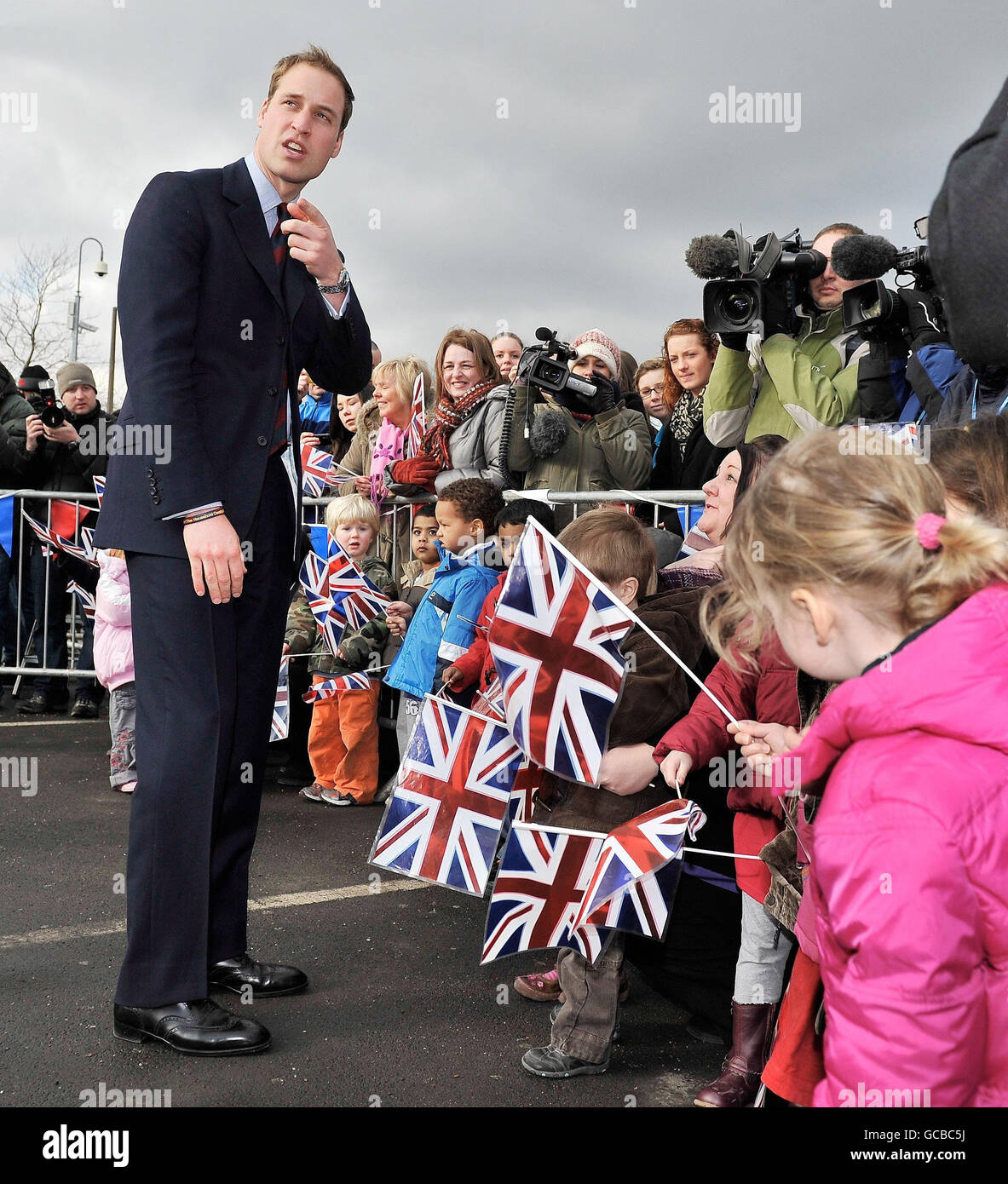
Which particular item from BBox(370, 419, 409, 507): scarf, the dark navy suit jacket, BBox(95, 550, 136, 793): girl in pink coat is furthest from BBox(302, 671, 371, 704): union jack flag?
the dark navy suit jacket

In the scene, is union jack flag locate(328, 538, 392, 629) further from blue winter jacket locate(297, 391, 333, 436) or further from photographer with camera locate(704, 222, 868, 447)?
photographer with camera locate(704, 222, 868, 447)

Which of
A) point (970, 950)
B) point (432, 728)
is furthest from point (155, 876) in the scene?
point (970, 950)

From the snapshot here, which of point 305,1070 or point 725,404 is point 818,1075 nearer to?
point 305,1070

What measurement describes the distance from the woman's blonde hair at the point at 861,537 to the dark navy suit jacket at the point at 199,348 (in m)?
1.54

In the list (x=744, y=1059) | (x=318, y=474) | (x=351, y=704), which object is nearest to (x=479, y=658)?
(x=351, y=704)

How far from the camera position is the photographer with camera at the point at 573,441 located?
225 inches

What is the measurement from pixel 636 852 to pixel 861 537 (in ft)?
3.98

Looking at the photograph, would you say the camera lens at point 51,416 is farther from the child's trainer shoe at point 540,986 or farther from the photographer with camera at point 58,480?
the child's trainer shoe at point 540,986

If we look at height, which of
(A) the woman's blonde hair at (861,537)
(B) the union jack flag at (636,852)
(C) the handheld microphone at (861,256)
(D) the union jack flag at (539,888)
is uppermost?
(C) the handheld microphone at (861,256)

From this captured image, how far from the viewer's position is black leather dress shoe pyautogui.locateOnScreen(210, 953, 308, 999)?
3.18 meters

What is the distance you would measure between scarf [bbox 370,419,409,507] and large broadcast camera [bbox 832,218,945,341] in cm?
291

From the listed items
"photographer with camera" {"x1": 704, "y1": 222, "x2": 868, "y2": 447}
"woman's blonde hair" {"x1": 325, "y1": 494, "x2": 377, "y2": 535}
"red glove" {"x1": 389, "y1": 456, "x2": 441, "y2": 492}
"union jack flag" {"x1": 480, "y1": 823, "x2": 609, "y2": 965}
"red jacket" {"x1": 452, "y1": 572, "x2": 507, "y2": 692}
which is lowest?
"union jack flag" {"x1": 480, "y1": 823, "x2": 609, "y2": 965}

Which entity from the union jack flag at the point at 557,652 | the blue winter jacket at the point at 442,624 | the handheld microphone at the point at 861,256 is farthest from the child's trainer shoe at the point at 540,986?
the handheld microphone at the point at 861,256

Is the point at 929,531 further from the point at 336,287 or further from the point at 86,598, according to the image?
the point at 86,598
